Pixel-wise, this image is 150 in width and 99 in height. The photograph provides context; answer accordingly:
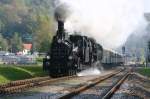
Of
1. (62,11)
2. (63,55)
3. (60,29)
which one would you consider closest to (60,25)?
(60,29)

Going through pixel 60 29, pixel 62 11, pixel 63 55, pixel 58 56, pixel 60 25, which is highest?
pixel 62 11

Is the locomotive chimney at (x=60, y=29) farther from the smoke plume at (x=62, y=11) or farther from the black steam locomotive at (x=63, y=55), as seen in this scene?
the smoke plume at (x=62, y=11)

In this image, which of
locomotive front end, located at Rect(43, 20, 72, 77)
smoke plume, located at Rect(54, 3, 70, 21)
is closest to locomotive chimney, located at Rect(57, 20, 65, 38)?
locomotive front end, located at Rect(43, 20, 72, 77)

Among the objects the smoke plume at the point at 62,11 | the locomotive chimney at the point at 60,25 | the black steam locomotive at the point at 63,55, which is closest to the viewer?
the locomotive chimney at the point at 60,25

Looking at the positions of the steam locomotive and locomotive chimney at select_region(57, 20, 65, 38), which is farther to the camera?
the steam locomotive

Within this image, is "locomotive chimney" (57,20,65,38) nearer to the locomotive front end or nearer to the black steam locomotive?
the black steam locomotive

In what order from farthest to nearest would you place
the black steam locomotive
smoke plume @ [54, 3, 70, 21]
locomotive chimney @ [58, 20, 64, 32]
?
smoke plume @ [54, 3, 70, 21], the black steam locomotive, locomotive chimney @ [58, 20, 64, 32]

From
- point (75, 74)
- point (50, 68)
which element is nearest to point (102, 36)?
point (75, 74)

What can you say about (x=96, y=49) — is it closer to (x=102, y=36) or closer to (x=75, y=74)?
(x=102, y=36)

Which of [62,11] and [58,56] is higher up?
[62,11]

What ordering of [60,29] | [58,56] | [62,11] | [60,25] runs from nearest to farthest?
[60,29]
[60,25]
[58,56]
[62,11]

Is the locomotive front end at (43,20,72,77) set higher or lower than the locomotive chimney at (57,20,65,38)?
lower

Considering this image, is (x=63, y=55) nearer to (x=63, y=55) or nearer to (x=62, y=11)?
(x=63, y=55)

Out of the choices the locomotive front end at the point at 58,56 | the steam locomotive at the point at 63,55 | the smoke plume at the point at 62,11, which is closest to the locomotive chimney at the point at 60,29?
the steam locomotive at the point at 63,55
